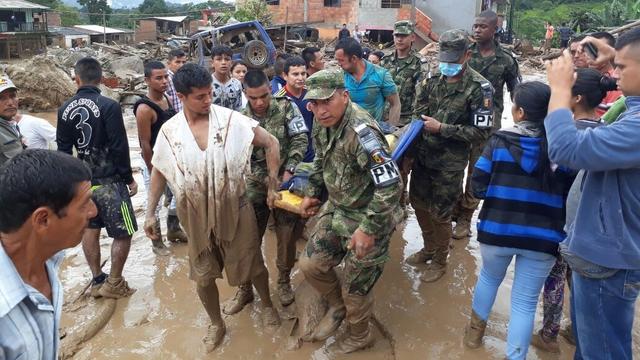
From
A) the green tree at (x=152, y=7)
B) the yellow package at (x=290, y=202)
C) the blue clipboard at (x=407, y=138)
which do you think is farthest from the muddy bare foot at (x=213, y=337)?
the green tree at (x=152, y=7)

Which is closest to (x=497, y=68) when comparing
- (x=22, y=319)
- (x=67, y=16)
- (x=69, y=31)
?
(x=22, y=319)

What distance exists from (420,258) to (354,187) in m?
1.84

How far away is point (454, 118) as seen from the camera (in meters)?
4.07

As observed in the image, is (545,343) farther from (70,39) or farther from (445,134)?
(70,39)

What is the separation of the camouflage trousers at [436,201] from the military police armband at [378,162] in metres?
1.33

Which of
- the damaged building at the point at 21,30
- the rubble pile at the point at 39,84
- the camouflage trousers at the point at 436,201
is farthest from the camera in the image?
the damaged building at the point at 21,30

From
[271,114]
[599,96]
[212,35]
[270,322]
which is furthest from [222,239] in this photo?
[212,35]

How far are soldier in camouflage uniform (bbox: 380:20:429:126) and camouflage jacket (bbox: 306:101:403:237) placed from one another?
8.50 ft

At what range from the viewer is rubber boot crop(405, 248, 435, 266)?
15.1ft

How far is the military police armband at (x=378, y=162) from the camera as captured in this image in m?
2.88

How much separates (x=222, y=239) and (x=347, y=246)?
0.91 m

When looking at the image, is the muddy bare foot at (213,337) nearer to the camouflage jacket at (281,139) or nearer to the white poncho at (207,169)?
the white poncho at (207,169)

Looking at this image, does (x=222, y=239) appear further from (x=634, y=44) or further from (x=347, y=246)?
(x=634, y=44)

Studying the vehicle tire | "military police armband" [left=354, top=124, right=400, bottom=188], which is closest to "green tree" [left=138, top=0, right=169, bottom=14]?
the vehicle tire
